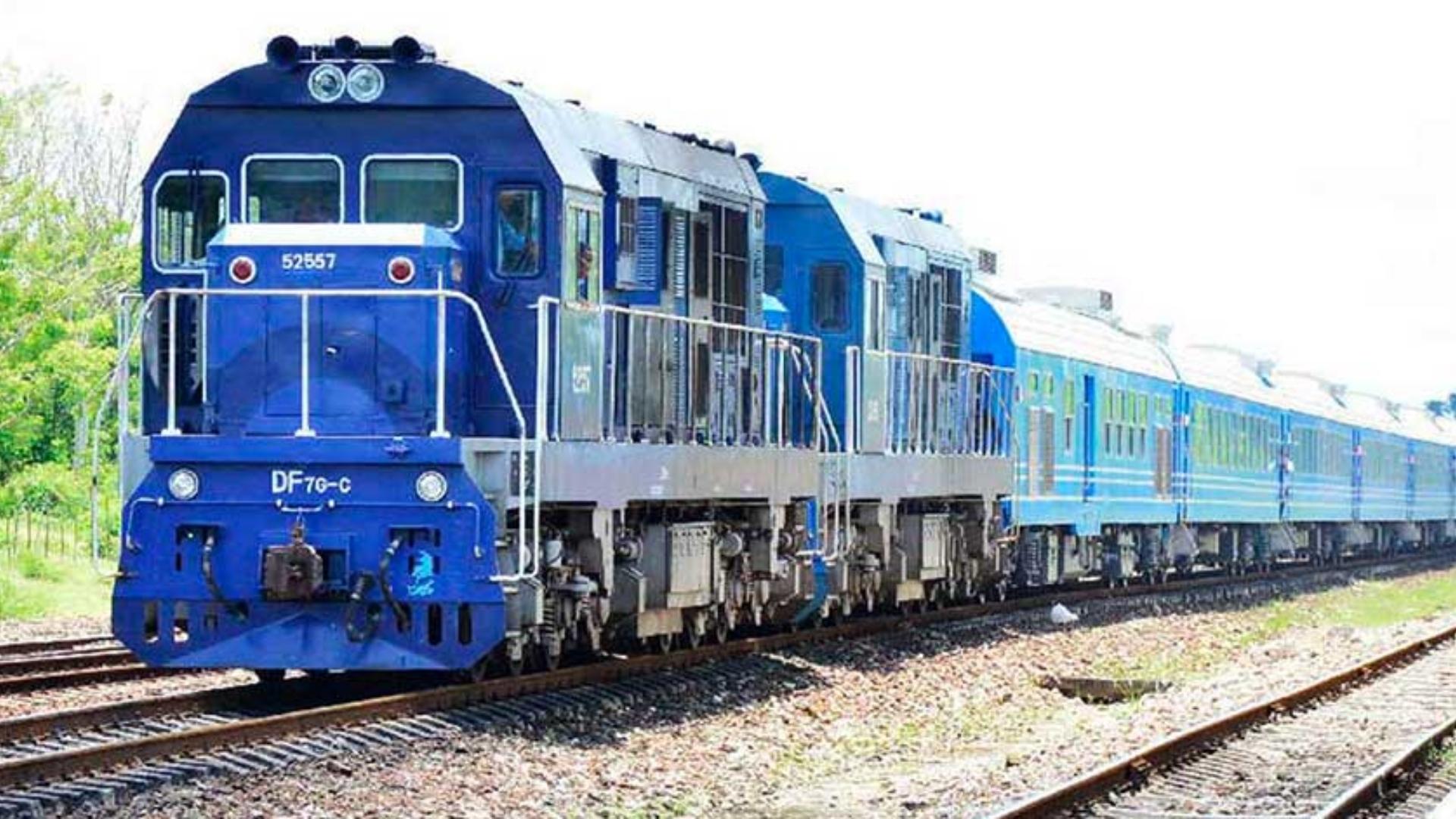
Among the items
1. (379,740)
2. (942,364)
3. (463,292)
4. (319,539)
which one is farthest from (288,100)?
(942,364)

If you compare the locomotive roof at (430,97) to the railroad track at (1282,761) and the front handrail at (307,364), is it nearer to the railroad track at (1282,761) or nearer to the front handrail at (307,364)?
the front handrail at (307,364)

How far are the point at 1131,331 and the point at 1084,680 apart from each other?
68.0 feet

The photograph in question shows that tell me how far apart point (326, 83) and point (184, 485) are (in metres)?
2.76

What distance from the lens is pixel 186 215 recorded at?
15.6 meters

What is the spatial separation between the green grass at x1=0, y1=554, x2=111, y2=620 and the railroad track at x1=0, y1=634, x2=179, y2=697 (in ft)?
16.0

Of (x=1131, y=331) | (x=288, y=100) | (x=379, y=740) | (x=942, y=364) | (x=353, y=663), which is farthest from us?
(x=1131, y=331)

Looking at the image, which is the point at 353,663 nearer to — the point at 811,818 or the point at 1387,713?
the point at 811,818

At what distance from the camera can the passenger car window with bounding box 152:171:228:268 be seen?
15445 mm

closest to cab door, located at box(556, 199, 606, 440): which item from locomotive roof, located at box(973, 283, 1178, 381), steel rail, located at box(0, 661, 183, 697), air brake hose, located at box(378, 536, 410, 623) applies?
air brake hose, located at box(378, 536, 410, 623)

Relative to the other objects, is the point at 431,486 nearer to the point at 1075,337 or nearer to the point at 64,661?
the point at 64,661

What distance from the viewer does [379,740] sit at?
43.4ft

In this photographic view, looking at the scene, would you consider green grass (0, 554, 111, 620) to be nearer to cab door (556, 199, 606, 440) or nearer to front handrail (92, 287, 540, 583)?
front handrail (92, 287, 540, 583)

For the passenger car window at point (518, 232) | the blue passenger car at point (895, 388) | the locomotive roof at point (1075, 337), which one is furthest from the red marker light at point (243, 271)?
the locomotive roof at point (1075, 337)

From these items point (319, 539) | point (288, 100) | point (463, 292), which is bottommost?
point (319, 539)
